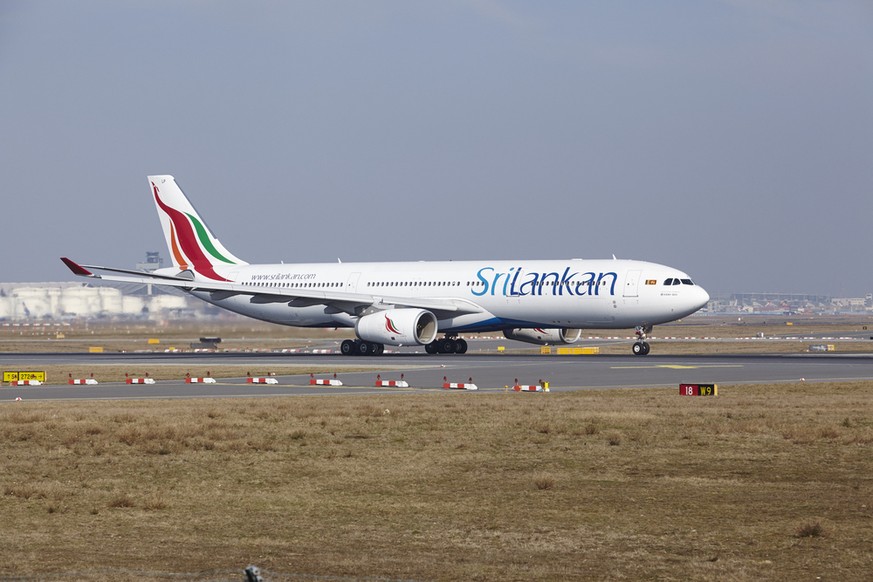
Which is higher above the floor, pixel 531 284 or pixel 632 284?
pixel 531 284

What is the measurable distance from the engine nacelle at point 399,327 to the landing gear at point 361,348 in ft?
6.65

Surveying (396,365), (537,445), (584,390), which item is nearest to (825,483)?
(537,445)

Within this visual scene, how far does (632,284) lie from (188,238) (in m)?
29.2

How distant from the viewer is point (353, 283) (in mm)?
70375

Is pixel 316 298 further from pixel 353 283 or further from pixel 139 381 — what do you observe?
pixel 139 381

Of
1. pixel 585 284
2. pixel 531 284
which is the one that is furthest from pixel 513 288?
pixel 585 284

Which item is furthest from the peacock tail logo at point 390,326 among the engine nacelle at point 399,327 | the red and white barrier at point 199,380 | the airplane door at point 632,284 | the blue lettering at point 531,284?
the red and white barrier at point 199,380

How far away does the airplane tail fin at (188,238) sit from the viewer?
246ft

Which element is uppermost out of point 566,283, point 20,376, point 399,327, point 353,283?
point 353,283

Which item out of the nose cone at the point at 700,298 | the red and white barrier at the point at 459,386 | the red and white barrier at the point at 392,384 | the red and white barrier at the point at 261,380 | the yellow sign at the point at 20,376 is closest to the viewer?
the red and white barrier at the point at 459,386

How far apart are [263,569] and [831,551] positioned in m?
6.73

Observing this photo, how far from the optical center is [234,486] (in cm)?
2044

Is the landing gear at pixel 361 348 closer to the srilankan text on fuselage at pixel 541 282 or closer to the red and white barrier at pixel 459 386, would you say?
the srilankan text on fuselage at pixel 541 282

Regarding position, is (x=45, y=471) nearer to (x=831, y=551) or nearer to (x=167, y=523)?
(x=167, y=523)
